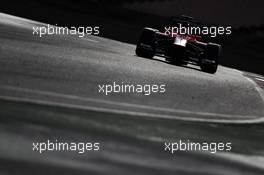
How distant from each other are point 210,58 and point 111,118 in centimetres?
989

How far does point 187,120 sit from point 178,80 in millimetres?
4683

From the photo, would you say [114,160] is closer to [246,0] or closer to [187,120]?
[187,120]

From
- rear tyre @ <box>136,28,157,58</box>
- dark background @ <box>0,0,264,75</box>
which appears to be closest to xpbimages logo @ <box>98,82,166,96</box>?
rear tyre @ <box>136,28,157,58</box>

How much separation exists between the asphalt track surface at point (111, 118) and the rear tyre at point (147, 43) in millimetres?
3034

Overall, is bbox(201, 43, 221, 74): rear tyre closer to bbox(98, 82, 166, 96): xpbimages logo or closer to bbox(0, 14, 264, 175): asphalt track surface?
bbox(0, 14, 264, 175): asphalt track surface

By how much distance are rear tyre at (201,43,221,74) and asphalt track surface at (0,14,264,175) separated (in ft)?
11.5

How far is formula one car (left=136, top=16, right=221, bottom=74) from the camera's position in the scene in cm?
1561

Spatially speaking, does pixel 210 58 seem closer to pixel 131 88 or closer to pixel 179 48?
pixel 179 48

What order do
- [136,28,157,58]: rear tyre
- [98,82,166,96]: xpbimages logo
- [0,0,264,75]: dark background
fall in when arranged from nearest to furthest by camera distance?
[98,82,166,96]: xpbimages logo → [136,28,157,58]: rear tyre → [0,0,264,75]: dark background

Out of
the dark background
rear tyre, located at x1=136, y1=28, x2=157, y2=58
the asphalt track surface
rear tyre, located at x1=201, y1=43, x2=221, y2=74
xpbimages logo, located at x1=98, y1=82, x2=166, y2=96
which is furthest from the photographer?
the dark background

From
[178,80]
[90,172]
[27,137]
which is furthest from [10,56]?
[90,172]

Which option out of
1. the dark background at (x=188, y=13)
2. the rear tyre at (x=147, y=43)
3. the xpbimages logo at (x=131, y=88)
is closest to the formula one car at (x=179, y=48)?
the rear tyre at (x=147, y=43)

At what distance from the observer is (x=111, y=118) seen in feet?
21.9

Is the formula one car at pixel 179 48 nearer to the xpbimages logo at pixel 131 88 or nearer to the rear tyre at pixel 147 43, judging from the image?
the rear tyre at pixel 147 43
